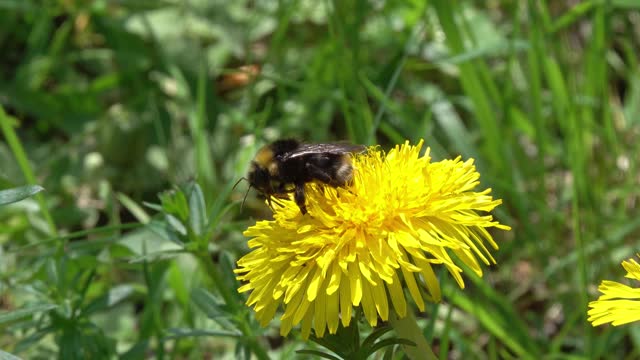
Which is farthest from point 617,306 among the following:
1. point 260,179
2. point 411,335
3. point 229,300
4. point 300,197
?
point 229,300

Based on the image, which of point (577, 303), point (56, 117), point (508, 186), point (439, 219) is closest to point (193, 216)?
point (439, 219)

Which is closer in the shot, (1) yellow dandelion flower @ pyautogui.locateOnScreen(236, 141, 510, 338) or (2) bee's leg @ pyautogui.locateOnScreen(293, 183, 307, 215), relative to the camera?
(1) yellow dandelion flower @ pyautogui.locateOnScreen(236, 141, 510, 338)

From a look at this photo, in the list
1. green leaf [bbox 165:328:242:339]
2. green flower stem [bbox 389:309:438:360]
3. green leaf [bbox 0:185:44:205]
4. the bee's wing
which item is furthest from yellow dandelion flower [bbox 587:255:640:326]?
green leaf [bbox 0:185:44:205]

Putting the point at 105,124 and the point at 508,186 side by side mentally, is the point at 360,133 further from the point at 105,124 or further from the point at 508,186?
the point at 105,124

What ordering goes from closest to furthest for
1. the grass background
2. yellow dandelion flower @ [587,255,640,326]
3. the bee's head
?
yellow dandelion flower @ [587,255,640,326]
the bee's head
the grass background

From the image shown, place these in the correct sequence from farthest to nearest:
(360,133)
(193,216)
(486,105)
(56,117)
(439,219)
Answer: (56,117)
(486,105)
(360,133)
(193,216)
(439,219)

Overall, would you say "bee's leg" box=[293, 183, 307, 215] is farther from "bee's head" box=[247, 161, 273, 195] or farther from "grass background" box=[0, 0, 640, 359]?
"grass background" box=[0, 0, 640, 359]

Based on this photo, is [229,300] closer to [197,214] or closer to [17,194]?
[197,214]
